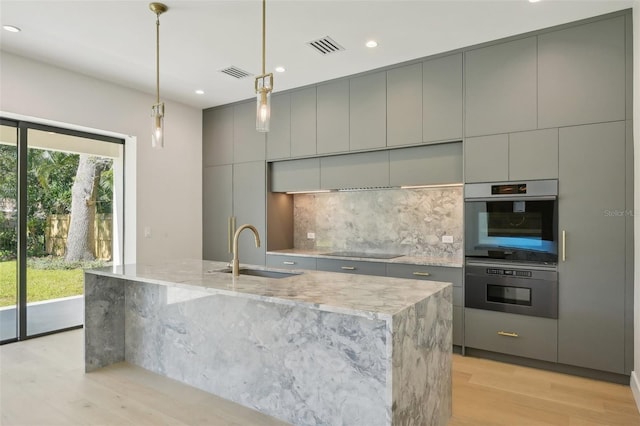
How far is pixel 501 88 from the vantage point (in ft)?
11.6

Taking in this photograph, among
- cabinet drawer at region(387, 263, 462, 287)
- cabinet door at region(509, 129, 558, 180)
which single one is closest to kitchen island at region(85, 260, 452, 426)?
cabinet drawer at region(387, 263, 462, 287)

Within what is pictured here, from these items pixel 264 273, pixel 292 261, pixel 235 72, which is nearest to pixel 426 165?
pixel 292 261

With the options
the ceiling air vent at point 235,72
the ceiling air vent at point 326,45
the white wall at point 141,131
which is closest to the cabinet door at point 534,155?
the ceiling air vent at point 326,45

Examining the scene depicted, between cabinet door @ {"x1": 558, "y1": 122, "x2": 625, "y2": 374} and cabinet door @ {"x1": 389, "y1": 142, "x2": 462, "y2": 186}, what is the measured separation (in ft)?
2.91

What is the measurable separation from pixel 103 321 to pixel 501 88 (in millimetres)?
3891

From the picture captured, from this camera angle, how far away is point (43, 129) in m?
4.24

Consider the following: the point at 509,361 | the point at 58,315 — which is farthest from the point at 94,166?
the point at 509,361

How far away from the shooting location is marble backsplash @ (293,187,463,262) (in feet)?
14.0

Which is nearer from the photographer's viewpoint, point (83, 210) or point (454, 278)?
point (454, 278)

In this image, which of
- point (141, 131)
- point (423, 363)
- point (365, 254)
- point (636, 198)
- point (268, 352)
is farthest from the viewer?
point (141, 131)

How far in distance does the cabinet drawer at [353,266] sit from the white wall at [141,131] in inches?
83.7

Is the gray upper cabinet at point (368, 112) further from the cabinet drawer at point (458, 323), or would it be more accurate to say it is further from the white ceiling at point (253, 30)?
the cabinet drawer at point (458, 323)

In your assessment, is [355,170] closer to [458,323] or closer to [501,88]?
[501,88]

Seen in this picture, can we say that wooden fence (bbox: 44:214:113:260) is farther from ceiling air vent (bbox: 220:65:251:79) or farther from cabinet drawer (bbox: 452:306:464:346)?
cabinet drawer (bbox: 452:306:464:346)
